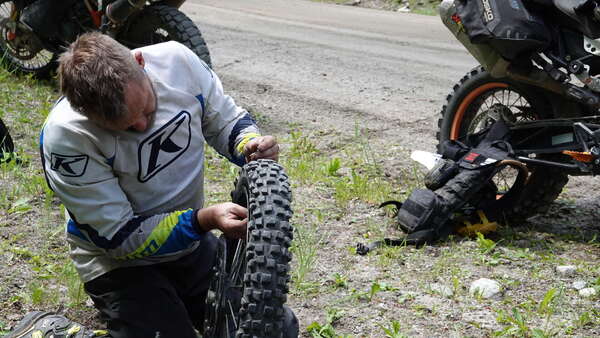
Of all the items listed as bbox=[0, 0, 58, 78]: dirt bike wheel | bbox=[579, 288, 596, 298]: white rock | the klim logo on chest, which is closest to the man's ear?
the klim logo on chest

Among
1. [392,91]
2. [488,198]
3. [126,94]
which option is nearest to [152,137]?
[126,94]

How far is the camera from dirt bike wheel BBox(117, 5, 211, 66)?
5.77 meters

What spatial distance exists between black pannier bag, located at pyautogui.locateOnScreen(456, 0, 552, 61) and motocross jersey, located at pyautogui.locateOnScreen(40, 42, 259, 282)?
65.0 inches

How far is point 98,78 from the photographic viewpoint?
2578 millimetres

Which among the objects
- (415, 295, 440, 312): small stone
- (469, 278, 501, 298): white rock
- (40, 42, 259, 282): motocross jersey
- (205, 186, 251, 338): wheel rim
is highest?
(40, 42, 259, 282): motocross jersey

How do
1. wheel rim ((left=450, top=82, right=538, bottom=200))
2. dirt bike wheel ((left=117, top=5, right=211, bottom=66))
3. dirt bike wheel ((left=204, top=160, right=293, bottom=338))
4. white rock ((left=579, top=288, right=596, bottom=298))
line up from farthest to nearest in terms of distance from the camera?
dirt bike wheel ((left=117, top=5, right=211, bottom=66))
wheel rim ((left=450, top=82, right=538, bottom=200))
white rock ((left=579, top=288, right=596, bottom=298))
dirt bike wheel ((left=204, top=160, right=293, bottom=338))

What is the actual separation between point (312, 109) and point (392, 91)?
1033 millimetres

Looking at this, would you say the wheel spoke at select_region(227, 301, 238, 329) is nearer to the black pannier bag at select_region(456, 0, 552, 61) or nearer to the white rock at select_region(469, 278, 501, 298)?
the white rock at select_region(469, 278, 501, 298)

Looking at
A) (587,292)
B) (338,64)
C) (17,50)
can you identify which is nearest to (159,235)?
(587,292)

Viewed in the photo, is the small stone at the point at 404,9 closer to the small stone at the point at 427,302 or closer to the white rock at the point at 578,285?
the white rock at the point at 578,285

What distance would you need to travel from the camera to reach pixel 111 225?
9.11 feet

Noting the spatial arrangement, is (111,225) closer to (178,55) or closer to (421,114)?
(178,55)

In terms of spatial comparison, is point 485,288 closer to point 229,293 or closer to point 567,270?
point 567,270

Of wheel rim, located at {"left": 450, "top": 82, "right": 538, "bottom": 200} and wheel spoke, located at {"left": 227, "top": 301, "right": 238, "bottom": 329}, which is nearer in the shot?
wheel spoke, located at {"left": 227, "top": 301, "right": 238, "bottom": 329}
